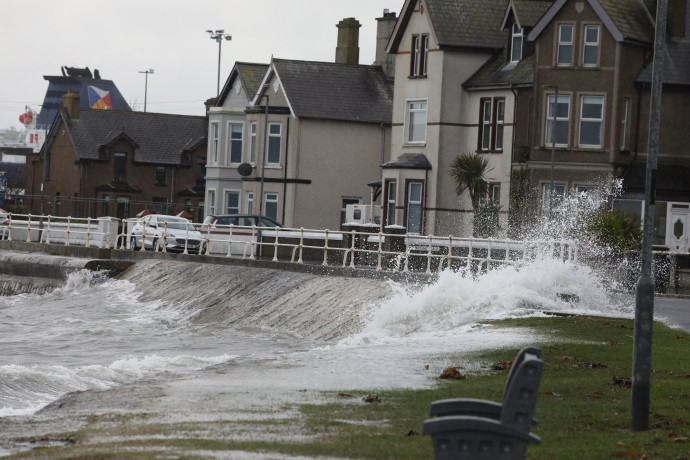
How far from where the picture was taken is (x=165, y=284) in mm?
37562

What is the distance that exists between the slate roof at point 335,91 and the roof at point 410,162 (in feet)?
28.3

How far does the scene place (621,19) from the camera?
1702 inches

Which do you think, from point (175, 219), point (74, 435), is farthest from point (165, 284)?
point (74, 435)

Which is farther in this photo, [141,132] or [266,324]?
[141,132]

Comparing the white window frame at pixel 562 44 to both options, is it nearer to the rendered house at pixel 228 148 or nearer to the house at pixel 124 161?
the rendered house at pixel 228 148

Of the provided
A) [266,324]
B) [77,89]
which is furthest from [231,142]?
[77,89]

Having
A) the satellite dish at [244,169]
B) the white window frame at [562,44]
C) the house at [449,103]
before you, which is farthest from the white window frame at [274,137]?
the white window frame at [562,44]

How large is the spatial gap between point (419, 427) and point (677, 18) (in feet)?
121

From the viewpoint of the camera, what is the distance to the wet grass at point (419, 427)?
10.2 m

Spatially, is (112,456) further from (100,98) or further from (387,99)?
(100,98)

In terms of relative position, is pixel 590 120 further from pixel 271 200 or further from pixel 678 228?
pixel 271 200

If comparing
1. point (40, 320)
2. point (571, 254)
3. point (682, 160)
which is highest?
point (682, 160)

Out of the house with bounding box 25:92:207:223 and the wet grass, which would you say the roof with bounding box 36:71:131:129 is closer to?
the house with bounding box 25:92:207:223

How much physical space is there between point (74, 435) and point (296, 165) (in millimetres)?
44867
